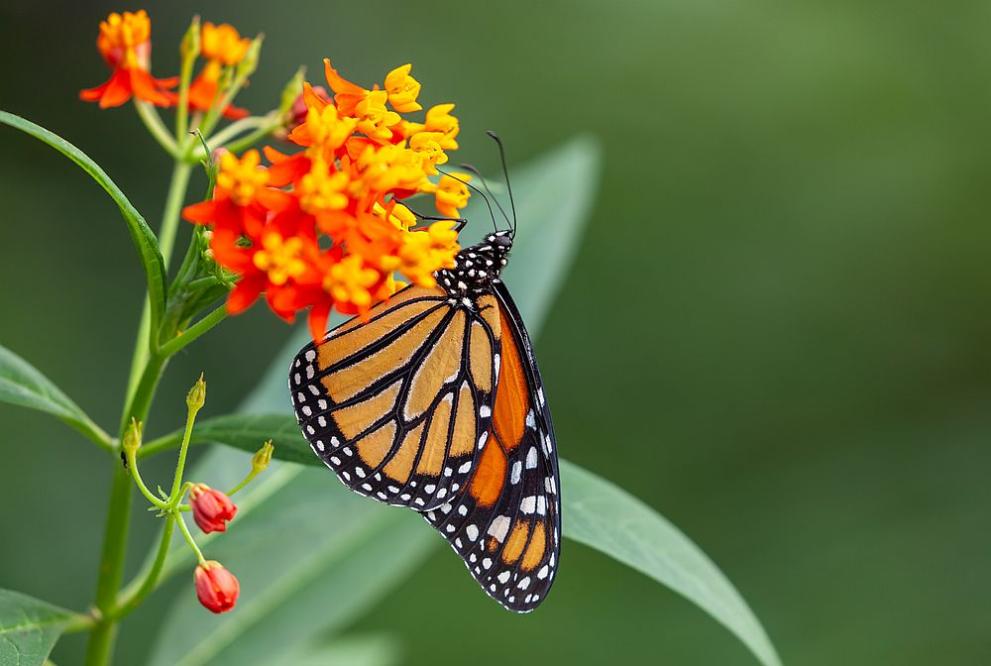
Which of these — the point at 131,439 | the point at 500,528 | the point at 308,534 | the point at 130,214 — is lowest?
the point at 308,534

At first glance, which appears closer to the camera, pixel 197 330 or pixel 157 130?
pixel 197 330

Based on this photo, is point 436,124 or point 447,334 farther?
point 447,334

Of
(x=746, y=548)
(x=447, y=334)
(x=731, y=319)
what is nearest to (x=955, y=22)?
(x=731, y=319)

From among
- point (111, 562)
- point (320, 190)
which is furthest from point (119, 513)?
point (320, 190)

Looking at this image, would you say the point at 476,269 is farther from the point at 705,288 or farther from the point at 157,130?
the point at 705,288

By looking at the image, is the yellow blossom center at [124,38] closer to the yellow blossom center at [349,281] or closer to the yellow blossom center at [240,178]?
the yellow blossom center at [240,178]

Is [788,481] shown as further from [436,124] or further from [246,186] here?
[246,186]

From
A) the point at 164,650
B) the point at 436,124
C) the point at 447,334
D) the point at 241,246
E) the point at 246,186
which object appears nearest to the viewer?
the point at 246,186
